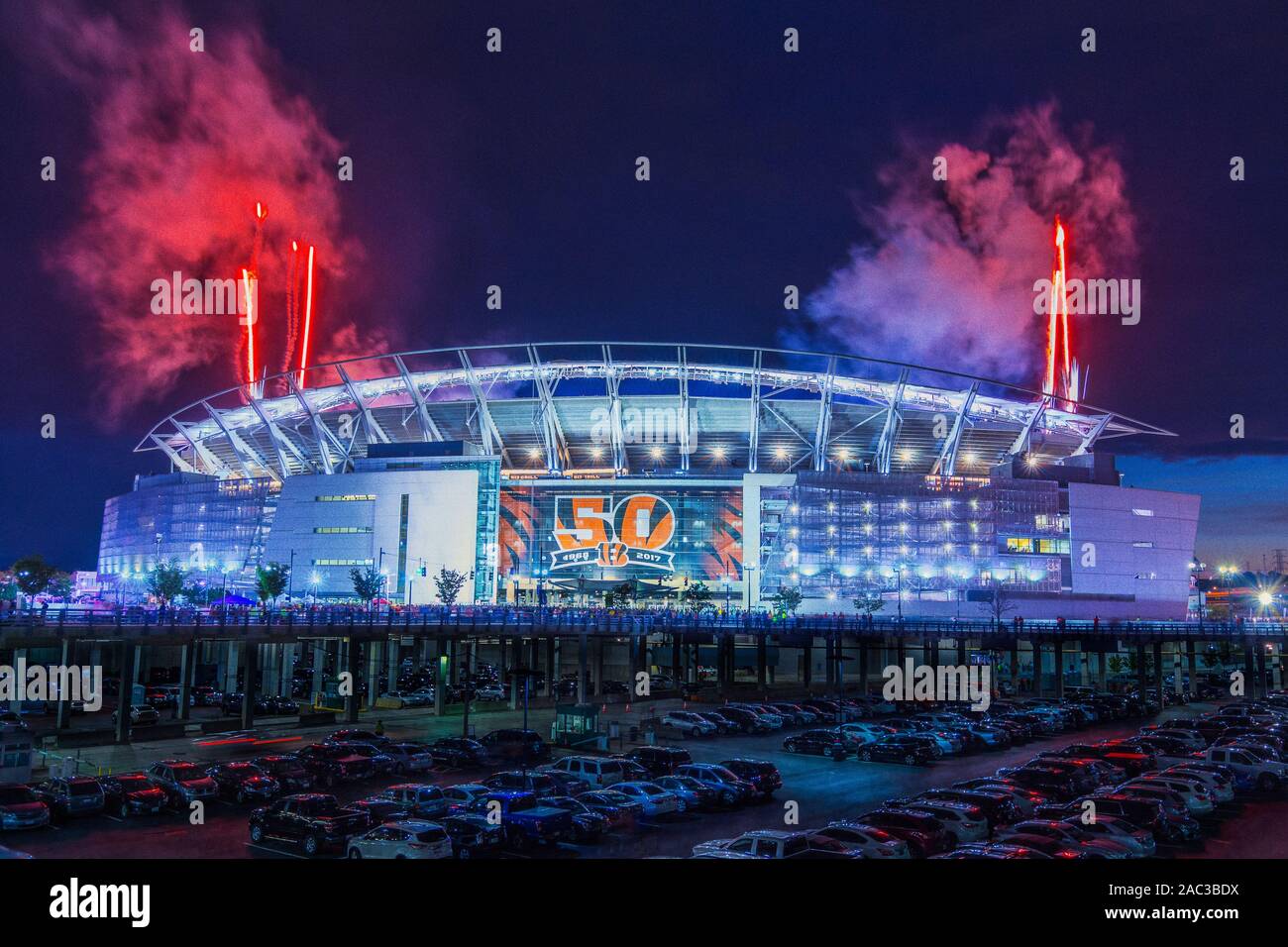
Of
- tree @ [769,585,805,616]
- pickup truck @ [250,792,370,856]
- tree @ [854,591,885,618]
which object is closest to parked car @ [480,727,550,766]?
pickup truck @ [250,792,370,856]

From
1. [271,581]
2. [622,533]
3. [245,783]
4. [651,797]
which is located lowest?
[245,783]

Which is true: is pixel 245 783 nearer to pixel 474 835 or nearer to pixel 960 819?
pixel 474 835

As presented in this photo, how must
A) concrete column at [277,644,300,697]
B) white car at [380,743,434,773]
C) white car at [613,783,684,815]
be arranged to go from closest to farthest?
white car at [613,783,684,815], white car at [380,743,434,773], concrete column at [277,644,300,697]

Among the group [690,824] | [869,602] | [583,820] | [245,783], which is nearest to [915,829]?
[690,824]

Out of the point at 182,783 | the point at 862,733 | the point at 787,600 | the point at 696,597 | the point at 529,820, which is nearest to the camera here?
the point at 529,820

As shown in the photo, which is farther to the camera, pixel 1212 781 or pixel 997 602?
pixel 997 602

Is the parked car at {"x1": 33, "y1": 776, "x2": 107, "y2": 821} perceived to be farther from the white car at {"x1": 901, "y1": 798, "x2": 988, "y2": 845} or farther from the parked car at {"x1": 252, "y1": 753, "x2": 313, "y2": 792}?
the white car at {"x1": 901, "y1": 798, "x2": 988, "y2": 845}

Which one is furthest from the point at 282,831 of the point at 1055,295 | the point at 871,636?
the point at 1055,295

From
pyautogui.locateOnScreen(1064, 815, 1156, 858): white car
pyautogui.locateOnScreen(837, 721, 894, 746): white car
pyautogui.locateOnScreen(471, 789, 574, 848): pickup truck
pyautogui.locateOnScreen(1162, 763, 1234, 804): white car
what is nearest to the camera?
pyautogui.locateOnScreen(1064, 815, 1156, 858): white car
